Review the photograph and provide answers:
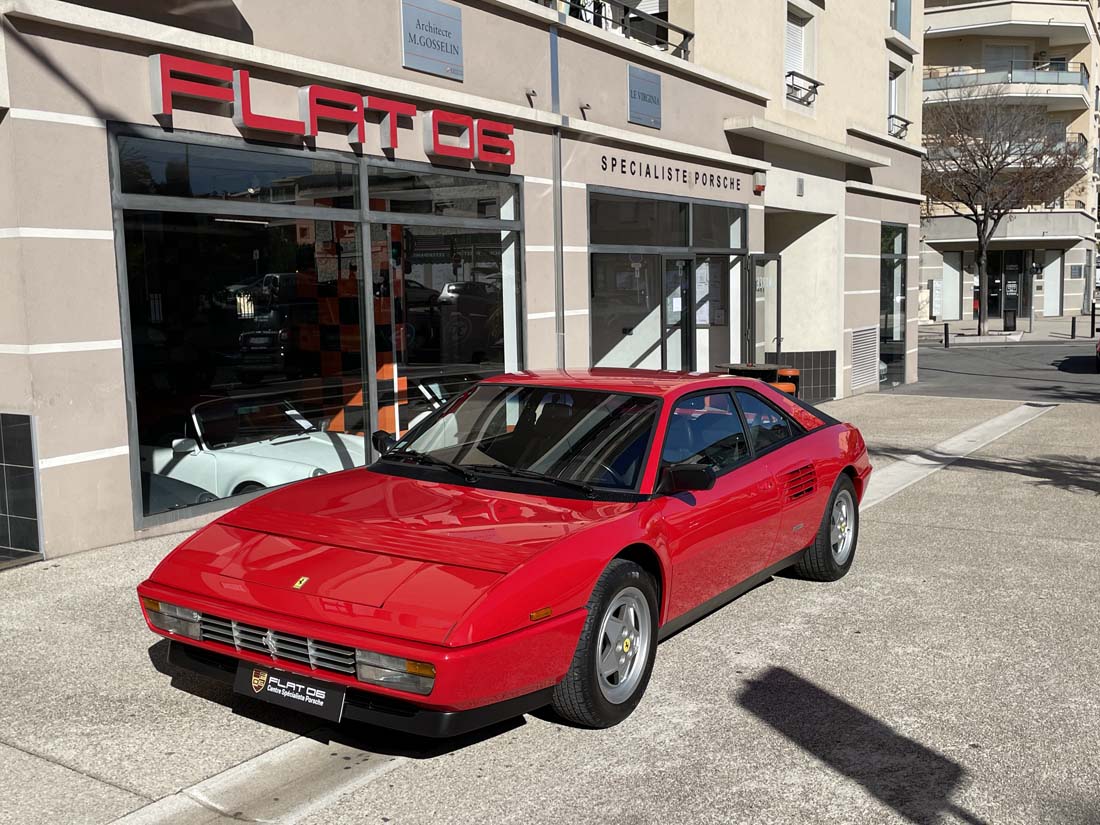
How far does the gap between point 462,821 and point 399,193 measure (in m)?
7.11

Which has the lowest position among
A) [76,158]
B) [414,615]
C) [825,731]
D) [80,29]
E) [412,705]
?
[825,731]

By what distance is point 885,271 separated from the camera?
68.0 ft

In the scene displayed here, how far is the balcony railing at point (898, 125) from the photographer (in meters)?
21.0

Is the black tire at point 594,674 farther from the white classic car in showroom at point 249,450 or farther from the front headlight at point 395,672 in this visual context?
the white classic car in showroom at point 249,450

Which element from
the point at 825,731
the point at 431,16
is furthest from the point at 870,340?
the point at 825,731

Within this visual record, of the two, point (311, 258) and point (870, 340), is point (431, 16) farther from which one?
point (870, 340)

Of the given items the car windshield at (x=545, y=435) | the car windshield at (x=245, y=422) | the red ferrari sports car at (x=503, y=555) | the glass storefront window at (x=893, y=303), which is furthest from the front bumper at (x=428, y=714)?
the glass storefront window at (x=893, y=303)

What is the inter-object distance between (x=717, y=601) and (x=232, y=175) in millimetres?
5074

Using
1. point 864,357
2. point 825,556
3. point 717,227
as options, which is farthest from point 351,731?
point 864,357

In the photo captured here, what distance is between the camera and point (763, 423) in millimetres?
6371

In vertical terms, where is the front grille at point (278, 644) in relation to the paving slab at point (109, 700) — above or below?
above

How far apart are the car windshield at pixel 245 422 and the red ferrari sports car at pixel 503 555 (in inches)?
124

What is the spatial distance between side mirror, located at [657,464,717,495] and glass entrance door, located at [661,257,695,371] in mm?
9501

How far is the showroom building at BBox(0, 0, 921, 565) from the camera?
23.6 ft
